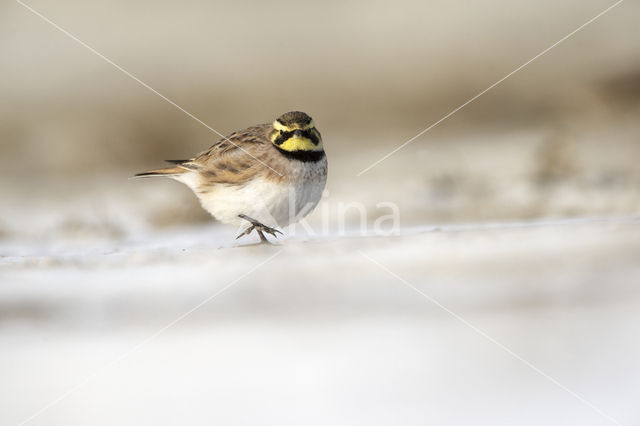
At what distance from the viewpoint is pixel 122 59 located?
1205 millimetres

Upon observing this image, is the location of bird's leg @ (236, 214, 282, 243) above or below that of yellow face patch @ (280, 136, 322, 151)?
below

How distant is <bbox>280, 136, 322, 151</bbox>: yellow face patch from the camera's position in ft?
2.96

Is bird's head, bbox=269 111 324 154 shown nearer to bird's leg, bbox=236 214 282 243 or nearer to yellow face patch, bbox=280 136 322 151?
yellow face patch, bbox=280 136 322 151

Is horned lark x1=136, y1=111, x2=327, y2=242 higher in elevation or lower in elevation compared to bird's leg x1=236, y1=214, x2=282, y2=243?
higher

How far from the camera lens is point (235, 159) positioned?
3.15 feet

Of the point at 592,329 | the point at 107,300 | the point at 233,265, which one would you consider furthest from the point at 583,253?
the point at 107,300

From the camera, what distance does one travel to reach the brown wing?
0.95 meters

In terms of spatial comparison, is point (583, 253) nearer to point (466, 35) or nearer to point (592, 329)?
point (592, 329)

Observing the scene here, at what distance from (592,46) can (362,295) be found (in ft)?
2.46

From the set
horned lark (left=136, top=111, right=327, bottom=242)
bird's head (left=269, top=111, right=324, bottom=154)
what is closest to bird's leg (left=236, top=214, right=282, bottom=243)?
horned lark (left=136, top=111, right=327, bottom=242)

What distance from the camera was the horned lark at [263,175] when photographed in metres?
0.92

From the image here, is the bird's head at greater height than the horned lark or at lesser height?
greater

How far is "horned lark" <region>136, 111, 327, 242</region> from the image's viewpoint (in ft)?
3.01

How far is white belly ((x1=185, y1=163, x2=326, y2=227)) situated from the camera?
92 cm
